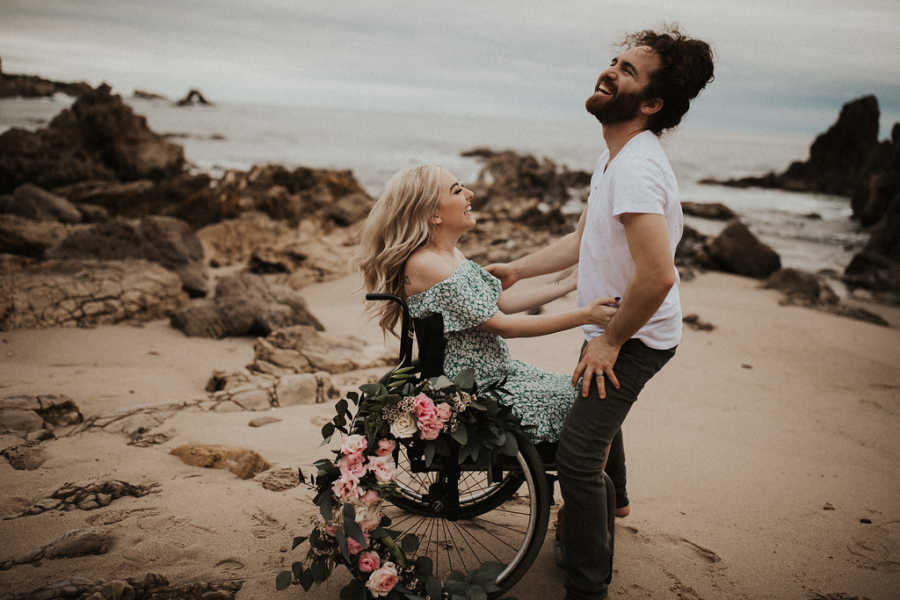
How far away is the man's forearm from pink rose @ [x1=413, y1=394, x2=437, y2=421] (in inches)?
31.6

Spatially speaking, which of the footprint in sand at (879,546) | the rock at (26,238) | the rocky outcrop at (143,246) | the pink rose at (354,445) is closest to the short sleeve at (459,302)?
the pink rose at (354,445)

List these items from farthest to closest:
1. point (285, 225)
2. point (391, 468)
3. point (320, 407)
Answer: point (285, 225) → point (320, 407) → point (391, 468)

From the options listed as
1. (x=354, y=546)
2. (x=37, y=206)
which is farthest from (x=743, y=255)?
(x=37, y=206)

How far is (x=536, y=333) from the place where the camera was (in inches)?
103

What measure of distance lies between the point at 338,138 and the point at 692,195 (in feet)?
98.9

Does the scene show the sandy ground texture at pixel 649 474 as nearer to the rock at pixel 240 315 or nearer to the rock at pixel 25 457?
the rock at pixel 25 457

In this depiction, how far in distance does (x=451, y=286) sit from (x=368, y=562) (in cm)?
121

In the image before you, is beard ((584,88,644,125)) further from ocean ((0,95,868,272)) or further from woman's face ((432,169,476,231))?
ocean ((0,95,868,272))

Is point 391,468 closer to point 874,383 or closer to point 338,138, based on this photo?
point 874,383

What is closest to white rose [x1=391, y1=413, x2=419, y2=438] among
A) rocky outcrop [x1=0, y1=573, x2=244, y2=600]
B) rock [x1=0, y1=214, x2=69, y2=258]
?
rocky outcrop [x1=0, y1=573, x2=244, y2=600]

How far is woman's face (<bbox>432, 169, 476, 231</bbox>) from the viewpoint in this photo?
280cm

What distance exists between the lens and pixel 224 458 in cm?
387

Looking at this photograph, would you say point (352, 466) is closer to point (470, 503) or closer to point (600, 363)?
point (470, 503)

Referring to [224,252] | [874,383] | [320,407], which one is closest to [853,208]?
[874,383]
